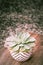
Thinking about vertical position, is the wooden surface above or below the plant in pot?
below

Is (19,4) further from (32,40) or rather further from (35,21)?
(32,40)

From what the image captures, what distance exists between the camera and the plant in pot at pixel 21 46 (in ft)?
4.56

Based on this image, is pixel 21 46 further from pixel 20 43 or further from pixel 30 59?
pixel 30 59

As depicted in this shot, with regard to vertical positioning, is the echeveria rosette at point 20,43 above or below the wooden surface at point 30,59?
above

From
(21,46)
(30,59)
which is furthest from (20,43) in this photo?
(30,59)

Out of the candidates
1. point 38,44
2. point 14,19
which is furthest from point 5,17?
point 38,44

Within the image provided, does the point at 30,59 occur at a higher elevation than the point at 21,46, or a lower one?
lower

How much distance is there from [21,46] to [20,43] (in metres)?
0.03

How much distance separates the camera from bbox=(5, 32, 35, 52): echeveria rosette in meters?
1.39

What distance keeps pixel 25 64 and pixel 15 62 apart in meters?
0.07

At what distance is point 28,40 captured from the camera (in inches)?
56.0

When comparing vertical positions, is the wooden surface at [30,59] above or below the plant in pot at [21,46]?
below

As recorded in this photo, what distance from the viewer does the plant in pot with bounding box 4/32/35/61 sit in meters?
1.39

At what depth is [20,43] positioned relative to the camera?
1.41m
